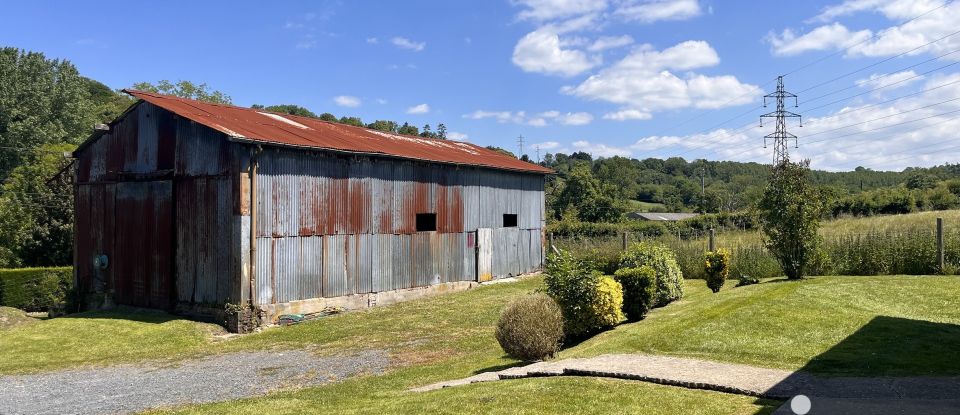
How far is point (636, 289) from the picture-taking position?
44.7 feet

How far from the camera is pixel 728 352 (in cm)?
970

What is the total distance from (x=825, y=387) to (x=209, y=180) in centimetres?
1626

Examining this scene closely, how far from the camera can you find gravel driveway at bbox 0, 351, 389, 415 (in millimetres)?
10078

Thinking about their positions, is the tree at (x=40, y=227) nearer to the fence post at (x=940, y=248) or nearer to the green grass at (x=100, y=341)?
the green grass at (x=100, y=341)

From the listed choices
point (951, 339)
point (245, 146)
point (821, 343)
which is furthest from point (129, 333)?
point (951, 339)

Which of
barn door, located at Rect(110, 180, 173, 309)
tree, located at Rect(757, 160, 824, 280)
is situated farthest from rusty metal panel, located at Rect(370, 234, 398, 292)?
tree, located at Rect(757, 160, 824, 280)

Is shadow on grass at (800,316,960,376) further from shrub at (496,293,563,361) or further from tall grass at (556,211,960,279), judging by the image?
tall grass at (556,211,960,279)

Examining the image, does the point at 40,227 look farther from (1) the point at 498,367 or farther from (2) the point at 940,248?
(2) the point at 940,248

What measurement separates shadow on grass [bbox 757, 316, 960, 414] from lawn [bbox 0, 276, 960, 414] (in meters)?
0.04

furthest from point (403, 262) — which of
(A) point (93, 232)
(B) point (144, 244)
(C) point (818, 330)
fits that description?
(C) point (818, 330)

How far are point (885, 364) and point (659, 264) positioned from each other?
25.4 ft

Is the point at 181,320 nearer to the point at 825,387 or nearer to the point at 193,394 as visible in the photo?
the point at 193,394

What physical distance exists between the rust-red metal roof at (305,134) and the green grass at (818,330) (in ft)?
36.0

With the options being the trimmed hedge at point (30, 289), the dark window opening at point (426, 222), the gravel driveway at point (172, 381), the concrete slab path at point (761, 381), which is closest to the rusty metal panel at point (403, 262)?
the dark window opening at point (426, 222)
